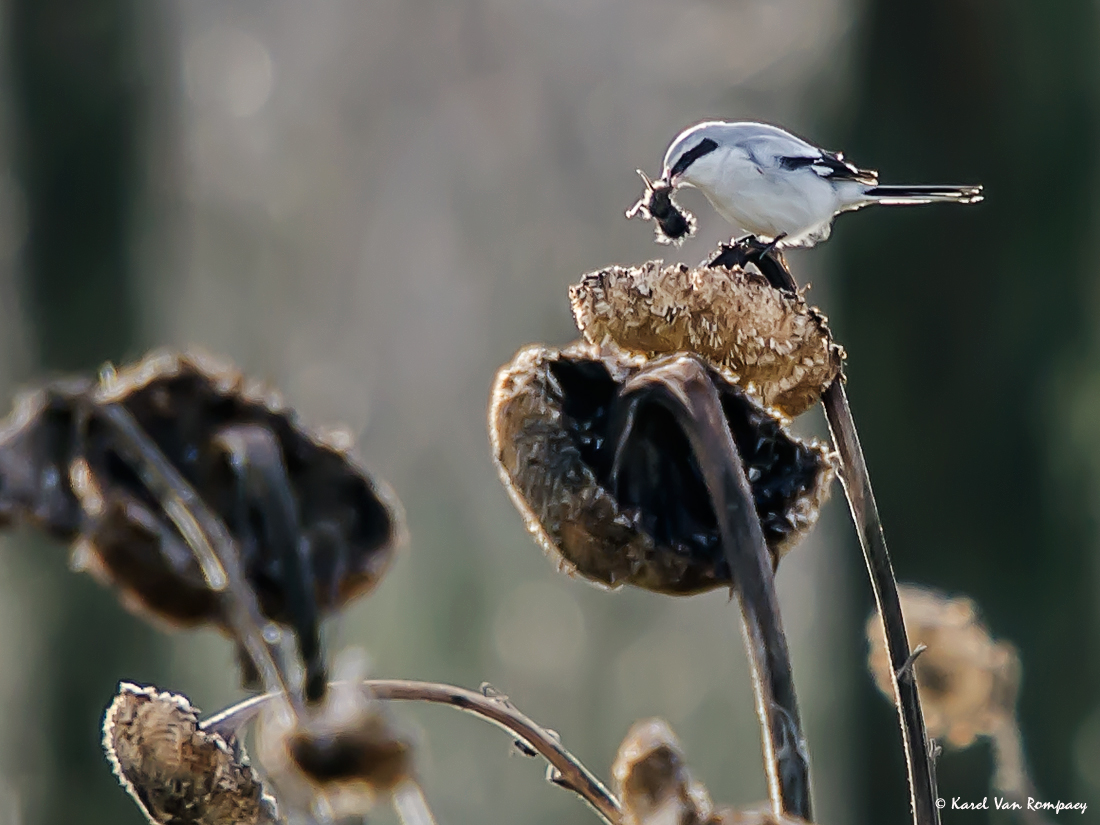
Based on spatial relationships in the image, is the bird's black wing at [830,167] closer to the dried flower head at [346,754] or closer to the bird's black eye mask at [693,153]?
the bird's black eye mask at [693,153]

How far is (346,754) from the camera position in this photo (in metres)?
0.29

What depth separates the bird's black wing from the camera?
1.16 m

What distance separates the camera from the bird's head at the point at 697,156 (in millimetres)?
971

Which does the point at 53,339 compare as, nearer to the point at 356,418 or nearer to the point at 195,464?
the point at 356,418

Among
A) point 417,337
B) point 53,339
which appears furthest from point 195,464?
point 417,337

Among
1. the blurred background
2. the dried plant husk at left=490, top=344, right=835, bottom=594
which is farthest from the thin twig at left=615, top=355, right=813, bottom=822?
the blurred background

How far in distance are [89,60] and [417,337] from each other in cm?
281

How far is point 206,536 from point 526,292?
5.05 m

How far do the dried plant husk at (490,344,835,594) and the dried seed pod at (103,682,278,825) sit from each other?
0.14 meters

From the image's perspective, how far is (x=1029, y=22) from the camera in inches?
79.3

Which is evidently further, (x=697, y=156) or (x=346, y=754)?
(x=697, y=156)

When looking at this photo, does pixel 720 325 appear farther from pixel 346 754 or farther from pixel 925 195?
pixel 925 195

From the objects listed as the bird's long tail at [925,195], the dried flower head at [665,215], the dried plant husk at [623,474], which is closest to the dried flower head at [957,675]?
the dried plant husk at [623,474]

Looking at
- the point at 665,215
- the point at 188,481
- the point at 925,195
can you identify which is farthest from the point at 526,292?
the point at 188,481
